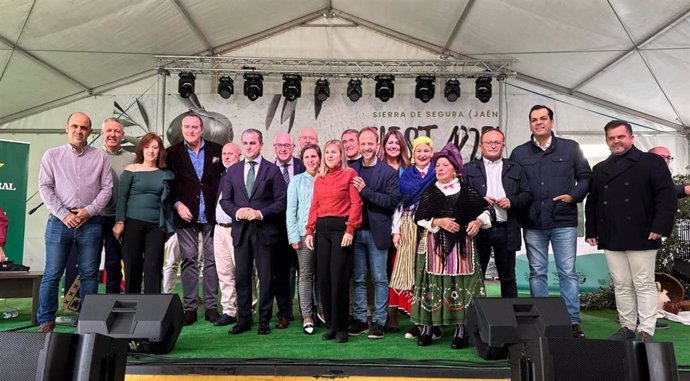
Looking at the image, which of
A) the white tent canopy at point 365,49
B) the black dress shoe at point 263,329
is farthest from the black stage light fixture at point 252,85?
the black dress shoe at point 263,329

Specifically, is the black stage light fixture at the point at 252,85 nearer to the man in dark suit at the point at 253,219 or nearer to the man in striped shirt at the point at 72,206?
the man in dark suit at the point at 253,219

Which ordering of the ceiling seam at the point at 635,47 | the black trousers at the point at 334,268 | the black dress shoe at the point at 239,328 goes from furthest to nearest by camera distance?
the ceiling seam at the point at 635,47, the black dress shoe at the point at 239,328, the black trousers at the point at 334,268

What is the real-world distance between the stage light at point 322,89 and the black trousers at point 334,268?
418 cm

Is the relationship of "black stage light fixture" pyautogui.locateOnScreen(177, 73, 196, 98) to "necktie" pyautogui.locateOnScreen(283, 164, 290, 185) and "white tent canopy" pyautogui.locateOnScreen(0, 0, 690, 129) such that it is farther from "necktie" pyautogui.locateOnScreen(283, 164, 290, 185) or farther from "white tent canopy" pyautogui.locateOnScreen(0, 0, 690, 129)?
"necktie" pyautogui.locateOnScreen(283, 164, 290, 185)

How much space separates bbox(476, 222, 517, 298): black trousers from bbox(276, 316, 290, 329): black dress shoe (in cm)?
148

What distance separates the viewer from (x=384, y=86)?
23.3ft

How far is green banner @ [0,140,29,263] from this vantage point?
194 inches

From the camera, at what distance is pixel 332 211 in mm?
3258

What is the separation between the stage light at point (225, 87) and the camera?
712cm

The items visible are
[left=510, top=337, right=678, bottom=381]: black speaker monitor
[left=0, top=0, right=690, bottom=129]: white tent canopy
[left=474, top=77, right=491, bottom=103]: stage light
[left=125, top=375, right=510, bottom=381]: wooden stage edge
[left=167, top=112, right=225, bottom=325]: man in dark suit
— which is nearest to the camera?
[left=510, top=337, right=678, bottom=381]: black speaker monitor

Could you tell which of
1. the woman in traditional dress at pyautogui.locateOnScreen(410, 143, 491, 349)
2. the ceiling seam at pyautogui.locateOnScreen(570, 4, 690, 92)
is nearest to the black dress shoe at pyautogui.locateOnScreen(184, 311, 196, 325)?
the woman in traditional dress at pyautogui.locateOnScreen(410, 143, 491, 349)

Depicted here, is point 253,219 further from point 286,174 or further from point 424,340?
point 424,340

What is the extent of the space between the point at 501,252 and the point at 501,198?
368 millimetres

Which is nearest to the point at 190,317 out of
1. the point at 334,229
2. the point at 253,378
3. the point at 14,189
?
the point at 334,229
